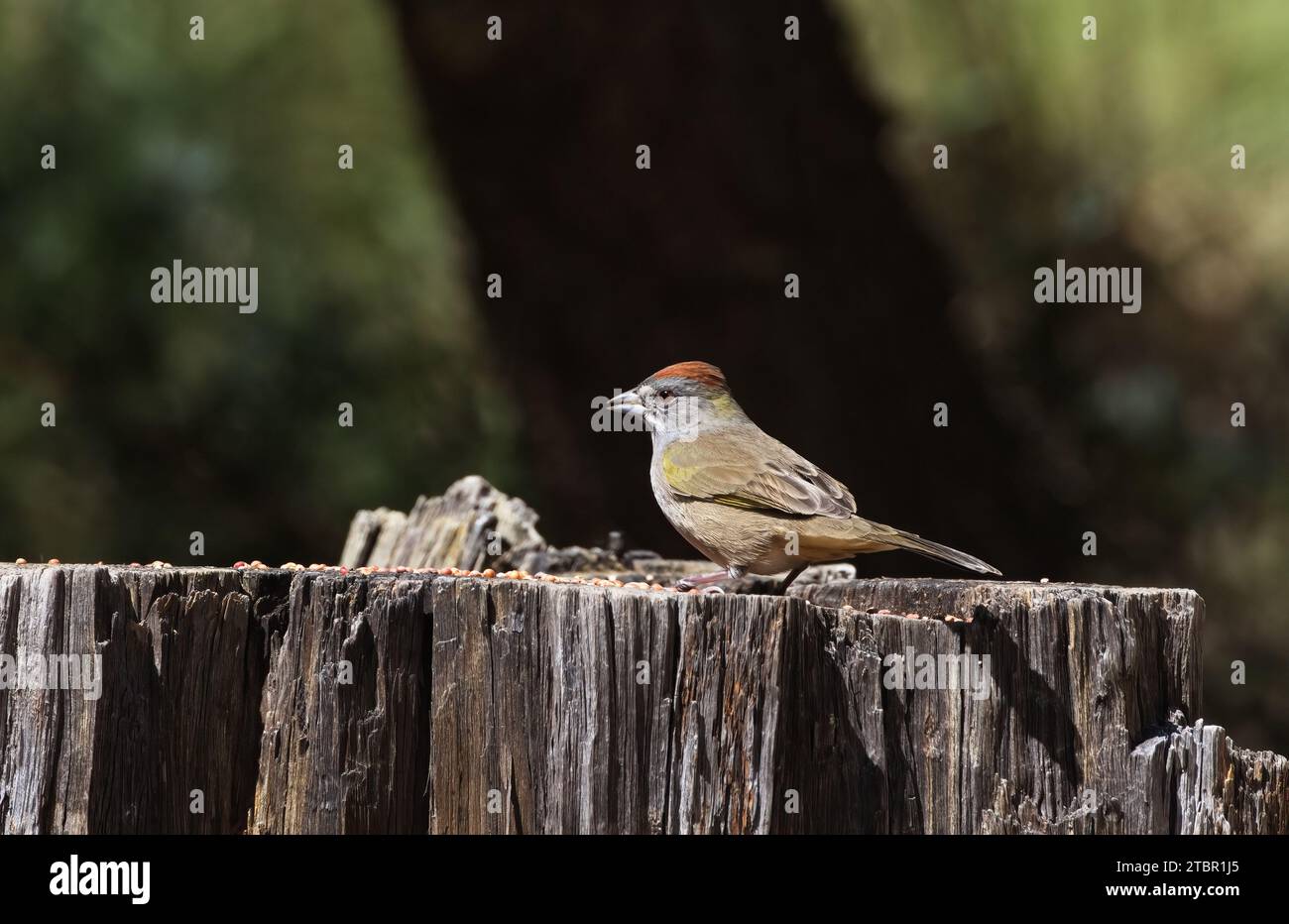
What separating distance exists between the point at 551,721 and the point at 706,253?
4209mm

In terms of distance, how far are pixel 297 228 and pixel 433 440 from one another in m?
1.51

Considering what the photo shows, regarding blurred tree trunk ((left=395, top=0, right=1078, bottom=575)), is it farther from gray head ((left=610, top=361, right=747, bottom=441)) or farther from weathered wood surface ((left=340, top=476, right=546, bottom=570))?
weathered wood surface ((left=340, top=476, right=546, bottom=570))

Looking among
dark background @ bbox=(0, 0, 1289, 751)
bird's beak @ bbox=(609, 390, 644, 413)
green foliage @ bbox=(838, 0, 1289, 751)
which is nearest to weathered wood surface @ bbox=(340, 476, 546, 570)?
bird's beak @ bbox=(609, 390, 644, 413)

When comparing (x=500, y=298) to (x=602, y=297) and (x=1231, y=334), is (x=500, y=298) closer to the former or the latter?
(x=602, y=297)

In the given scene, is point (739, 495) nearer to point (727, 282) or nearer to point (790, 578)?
point (790, 578)

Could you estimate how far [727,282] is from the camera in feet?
23.5

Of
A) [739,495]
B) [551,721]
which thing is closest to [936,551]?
[739,495]

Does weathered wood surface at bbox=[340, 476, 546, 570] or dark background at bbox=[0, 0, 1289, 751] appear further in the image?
dark background at bbox=[0, 0, 1289, 751]

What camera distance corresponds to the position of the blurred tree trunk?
23.4 ft

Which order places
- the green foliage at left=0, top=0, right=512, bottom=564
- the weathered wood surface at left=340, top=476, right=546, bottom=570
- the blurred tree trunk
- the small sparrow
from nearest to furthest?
1. the small sparrow
2. the weathered wood surface at left=340, top=476, right=546, bottom=570
3. the blurred tree trunk
4. the green foliage at left=0, top=0, right=512, bottom=564

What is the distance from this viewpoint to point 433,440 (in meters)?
8.48

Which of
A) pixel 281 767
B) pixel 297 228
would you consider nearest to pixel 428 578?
pixel 281 767

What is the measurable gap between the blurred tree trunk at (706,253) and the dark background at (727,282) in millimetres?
18

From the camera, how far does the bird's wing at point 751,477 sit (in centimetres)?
512
